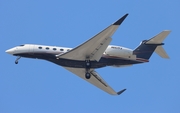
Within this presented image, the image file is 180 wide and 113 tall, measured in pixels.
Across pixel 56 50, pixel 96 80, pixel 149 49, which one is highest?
pixel 149 49

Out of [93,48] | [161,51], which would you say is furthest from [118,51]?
[161,51]

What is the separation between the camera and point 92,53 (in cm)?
3097

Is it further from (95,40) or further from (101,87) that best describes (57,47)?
(101,87)

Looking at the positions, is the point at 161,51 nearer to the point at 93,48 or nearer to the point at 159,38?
the point at 159,38

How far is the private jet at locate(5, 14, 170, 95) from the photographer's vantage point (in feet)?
100

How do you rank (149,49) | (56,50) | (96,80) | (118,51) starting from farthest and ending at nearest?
1. (96,80)
2. (149,49)
3. (56,50)
4. (118,51)

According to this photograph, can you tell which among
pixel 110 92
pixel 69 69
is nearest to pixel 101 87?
pixel 110 92

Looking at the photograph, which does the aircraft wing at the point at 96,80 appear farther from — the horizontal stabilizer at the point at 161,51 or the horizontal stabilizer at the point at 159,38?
the horizontal stabilizer at the point at 159,38

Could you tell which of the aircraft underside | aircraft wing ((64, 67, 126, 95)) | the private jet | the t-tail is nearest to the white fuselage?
the private jet

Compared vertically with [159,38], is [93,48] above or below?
below

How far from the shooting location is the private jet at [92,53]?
1203 inches

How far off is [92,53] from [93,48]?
651 mm

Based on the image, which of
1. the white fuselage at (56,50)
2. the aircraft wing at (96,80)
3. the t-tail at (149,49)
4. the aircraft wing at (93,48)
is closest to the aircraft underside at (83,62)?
the white fuselage at (56,50)

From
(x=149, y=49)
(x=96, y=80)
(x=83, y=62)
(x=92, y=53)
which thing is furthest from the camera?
(x=96, y=80)
